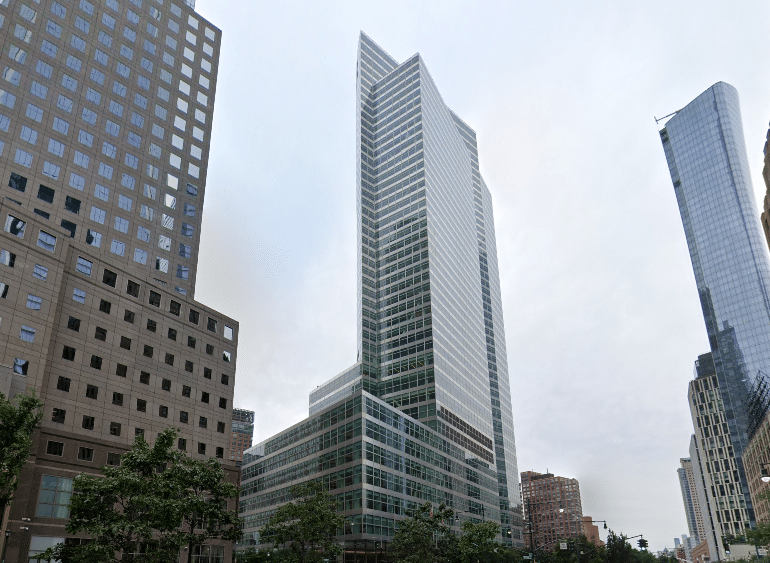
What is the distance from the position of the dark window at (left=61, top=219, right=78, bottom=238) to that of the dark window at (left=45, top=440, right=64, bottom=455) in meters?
26.6

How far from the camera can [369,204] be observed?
17900 centimetres

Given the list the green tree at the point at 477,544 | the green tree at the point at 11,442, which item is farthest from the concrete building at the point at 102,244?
the green tree at the point at 477,544

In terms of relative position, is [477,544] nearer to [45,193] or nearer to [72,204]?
[72,204]

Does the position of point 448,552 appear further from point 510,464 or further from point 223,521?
point 510,464

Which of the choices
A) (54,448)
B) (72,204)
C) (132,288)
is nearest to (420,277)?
(132,288)

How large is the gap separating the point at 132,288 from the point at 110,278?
123 inches

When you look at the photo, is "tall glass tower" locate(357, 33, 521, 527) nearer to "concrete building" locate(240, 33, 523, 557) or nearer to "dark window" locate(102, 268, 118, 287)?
"concrete building" locate(240, 33, 523, 557)

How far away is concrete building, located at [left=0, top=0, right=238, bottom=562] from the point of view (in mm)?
63312

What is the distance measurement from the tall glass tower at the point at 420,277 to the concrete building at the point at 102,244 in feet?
214

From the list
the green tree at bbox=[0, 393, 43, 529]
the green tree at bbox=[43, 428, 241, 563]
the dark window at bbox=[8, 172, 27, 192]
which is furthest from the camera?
the dark window at bbox=[8, 172, 27, 192]

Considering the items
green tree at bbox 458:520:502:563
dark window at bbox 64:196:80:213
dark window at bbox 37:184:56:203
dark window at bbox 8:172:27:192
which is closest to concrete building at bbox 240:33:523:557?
green tree at bbox 458:520:502:563

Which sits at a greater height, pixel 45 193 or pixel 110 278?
pixel 45 193

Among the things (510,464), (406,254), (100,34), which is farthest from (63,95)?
(510,464)

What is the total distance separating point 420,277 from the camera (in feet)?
501
